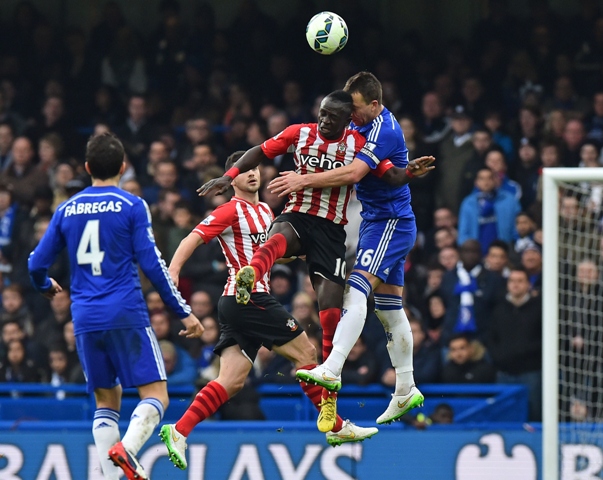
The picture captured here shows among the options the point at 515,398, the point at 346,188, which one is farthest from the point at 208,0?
the point at 346,188

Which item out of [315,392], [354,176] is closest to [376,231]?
[354,176]

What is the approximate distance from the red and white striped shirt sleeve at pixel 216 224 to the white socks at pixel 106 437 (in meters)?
1.43

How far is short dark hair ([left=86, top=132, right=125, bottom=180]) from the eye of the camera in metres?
8.04

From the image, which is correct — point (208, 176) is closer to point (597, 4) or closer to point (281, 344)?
point (281, 344)

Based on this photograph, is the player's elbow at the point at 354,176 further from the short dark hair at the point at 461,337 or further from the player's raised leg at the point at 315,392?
the short dark hair at the point at 461,337

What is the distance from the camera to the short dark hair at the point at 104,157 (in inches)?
316

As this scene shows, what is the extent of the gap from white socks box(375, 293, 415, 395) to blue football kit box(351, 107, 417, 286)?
245mm

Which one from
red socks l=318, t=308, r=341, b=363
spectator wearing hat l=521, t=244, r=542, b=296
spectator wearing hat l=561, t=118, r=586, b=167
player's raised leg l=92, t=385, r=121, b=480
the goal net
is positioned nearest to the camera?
player's raised leg l=92, t=385, r=121, b=480

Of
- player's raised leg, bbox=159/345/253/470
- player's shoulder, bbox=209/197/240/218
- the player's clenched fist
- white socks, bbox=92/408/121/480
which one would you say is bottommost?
white socks, bbox=92/408/121/480

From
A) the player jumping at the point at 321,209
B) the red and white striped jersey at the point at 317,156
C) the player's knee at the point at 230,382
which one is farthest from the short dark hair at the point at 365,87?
the player's knee at the point at 230,382

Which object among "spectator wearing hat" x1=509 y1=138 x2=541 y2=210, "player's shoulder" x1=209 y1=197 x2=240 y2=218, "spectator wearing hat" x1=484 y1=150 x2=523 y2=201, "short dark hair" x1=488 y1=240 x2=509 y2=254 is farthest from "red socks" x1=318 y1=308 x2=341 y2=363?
"spectator wearing hat" x1=509 y1=138 x2=541 y2=210

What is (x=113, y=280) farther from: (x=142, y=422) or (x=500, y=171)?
(x=500, y=171)

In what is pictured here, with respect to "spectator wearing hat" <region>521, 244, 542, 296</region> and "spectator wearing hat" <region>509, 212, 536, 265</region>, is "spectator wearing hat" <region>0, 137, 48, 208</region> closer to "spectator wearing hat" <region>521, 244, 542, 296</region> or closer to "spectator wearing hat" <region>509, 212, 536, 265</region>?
"spectator wearing hat" <region>509, 212, 536, 265</region>

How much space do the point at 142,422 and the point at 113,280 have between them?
909mm
